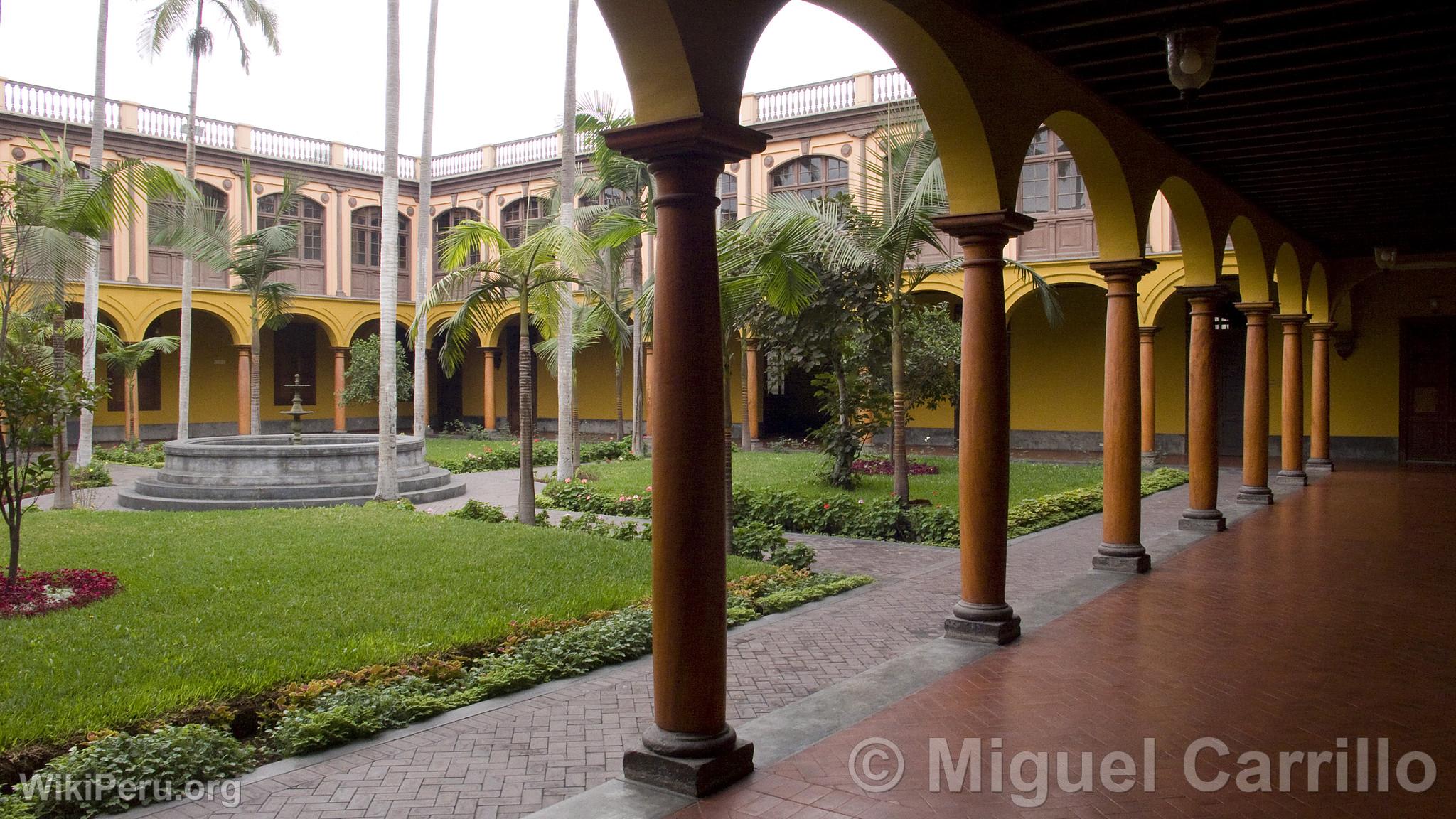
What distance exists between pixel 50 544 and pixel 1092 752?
9852mm

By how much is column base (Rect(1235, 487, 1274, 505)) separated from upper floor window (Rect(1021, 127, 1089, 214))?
851 cm

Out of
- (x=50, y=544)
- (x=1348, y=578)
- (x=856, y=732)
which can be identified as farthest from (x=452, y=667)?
(x=1348, y=578)

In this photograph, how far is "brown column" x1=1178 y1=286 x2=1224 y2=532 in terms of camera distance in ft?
34.9

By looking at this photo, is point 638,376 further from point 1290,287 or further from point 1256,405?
point 1290,287

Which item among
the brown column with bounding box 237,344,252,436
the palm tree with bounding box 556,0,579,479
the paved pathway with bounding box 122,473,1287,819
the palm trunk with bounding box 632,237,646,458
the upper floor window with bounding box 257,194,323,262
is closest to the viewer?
the paved pathway with bounding box 122,473,1287,819

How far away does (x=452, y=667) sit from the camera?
19.1 feet

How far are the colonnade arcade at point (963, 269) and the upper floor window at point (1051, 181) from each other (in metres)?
8.09

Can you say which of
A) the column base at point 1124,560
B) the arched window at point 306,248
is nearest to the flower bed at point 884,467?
the column base at point 1124,560

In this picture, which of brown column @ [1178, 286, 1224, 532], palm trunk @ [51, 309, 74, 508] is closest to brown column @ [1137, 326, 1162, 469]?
brown column @ [1178, 286, 1224, 532]

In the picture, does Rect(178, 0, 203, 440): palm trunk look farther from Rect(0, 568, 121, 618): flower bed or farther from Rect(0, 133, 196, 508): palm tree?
Rect(0, 568, 121, 618): flower bed

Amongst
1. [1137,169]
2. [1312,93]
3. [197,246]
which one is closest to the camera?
[1312,93]

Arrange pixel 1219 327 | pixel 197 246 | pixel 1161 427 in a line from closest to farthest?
1. pixel 197 246
2. pixel 1219 327
3. pixel 1161 427

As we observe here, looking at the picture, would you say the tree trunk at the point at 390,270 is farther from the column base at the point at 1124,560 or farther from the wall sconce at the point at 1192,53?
the wall sconce at the point at 1192,53

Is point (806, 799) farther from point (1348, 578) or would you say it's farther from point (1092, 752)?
point (1348, 578)
